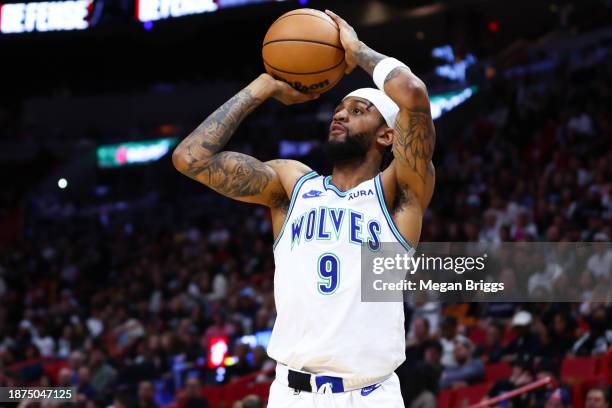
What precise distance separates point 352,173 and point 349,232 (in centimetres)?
34

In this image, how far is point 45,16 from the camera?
1661cm

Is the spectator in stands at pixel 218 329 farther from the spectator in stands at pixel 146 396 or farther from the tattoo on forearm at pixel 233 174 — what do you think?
the tattoo on forearm at pixel 233 174

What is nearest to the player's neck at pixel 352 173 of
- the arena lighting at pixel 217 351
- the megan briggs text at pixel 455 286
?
the megan briggs text at pixel 455 286

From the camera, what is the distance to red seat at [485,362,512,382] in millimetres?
8844

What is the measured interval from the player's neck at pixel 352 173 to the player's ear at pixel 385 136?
0.11 meters

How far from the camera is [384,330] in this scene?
398 centimetres

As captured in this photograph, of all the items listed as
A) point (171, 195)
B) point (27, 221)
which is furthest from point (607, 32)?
point (27, 221)

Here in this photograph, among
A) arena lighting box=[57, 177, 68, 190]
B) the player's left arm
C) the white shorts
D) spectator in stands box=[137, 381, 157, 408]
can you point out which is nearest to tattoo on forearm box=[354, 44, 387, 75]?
the player's left arm

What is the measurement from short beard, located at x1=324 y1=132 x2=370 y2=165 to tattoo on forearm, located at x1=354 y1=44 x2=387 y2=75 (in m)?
0.28

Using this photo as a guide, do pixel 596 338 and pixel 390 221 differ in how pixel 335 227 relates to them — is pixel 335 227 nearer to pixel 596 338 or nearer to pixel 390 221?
pixel 390 221

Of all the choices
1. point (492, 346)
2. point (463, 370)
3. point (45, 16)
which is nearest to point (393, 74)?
point (463, 370)

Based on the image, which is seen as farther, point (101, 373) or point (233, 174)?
point (101, 373)

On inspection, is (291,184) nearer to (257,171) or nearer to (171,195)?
(257,171)

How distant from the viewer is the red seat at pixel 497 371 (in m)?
8.84
